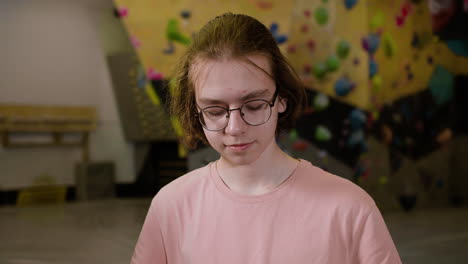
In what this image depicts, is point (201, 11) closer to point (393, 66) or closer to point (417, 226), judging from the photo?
point (393, 66)

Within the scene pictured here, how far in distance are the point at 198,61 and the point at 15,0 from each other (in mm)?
4711

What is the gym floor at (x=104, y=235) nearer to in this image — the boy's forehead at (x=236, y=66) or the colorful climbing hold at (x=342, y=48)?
the colorful climbing hold at (x=342, y=48)

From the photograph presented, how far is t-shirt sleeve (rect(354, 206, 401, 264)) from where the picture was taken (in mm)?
825

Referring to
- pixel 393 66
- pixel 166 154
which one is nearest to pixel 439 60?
pixel 393 66

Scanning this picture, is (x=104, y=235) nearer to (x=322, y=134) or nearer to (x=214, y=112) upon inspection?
(x=322, y=134)

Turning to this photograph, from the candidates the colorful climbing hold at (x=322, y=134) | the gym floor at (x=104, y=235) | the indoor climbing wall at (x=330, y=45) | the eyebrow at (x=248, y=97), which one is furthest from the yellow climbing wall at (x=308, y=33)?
the eyebrow at (x=248, y=97)

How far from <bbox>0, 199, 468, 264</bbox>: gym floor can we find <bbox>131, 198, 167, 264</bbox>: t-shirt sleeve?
1223mm

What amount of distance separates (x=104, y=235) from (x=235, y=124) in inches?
89.0

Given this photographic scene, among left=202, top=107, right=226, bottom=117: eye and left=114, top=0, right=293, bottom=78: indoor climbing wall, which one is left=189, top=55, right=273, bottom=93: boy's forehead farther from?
left=114, top=0, right=293, bottom=78: indoor climbing wall

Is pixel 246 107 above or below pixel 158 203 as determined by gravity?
above

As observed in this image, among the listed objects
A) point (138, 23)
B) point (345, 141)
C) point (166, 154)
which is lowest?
point (166, 154)

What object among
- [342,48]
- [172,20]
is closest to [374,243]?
[342,48]

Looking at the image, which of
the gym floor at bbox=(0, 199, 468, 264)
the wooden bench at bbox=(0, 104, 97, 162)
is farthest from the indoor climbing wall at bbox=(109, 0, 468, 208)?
the wooden bench at bbox=(0, 104, 97, 162)

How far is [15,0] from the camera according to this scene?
4914 mm
